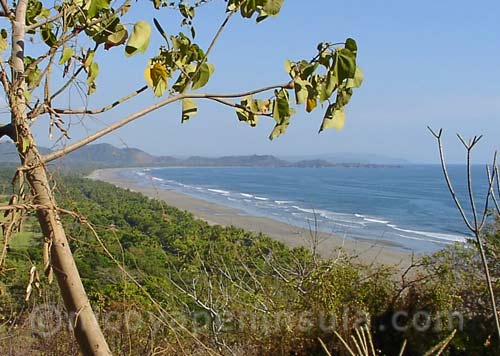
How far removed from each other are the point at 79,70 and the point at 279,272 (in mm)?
4744

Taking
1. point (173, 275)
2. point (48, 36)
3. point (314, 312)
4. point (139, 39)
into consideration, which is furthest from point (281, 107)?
point (173, 275)

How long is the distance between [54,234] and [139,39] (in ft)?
1.34

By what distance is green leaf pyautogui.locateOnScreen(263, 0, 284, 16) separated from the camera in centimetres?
100

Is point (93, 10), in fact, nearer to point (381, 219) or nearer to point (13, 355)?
point (13, 355)

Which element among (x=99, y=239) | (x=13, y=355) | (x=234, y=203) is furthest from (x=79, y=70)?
(x=234, y=203)

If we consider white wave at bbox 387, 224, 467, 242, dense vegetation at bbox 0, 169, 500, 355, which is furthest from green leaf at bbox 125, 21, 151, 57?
white wave at bbox 387, 224, 467, 242

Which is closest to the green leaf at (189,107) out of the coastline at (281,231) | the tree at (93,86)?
the tree at (93,86)

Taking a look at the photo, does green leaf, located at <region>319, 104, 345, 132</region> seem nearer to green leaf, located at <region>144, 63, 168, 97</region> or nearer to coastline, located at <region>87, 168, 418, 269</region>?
green leaf, located at <region>144, 63, 168, 97</region>

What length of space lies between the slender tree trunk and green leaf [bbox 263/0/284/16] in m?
0.50

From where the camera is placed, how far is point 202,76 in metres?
1.14

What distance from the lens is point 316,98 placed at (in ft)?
3.65

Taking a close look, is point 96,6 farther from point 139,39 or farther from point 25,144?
point 25,144

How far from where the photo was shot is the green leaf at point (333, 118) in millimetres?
1103

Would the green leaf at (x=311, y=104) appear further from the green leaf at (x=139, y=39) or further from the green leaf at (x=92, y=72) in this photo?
the green leaf at (x=92, y=72)
